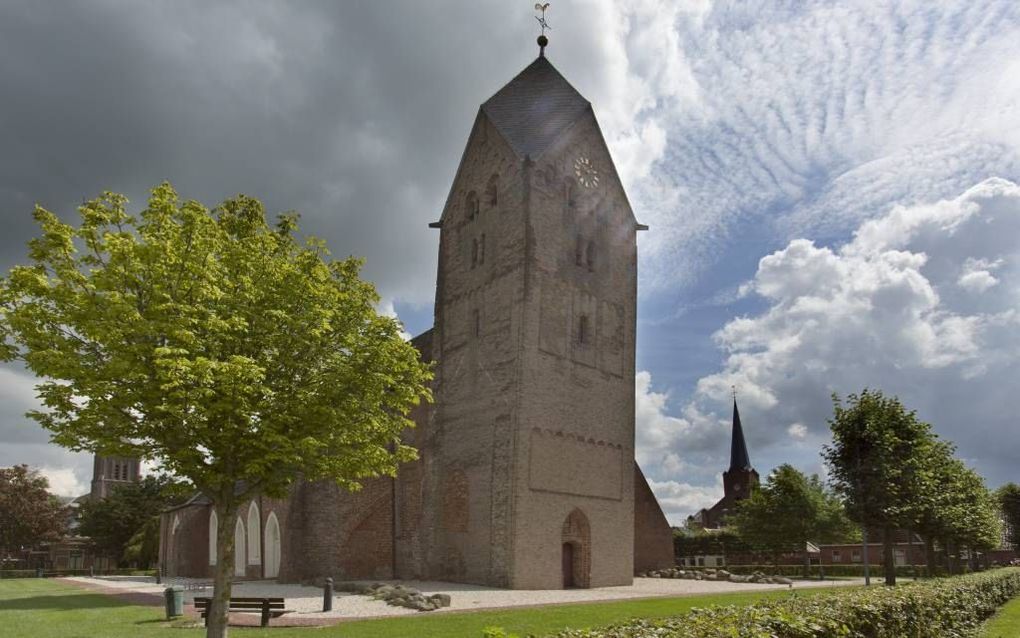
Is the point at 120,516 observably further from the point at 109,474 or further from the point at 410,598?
the point at 410,598

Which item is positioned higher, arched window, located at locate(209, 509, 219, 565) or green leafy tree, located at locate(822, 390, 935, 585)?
green leafy tree, located at locate(822, 390, 935, 585)

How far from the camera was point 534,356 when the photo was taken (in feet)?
112

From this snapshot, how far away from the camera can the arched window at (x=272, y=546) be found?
43.3 m

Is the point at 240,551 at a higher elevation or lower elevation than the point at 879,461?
lower

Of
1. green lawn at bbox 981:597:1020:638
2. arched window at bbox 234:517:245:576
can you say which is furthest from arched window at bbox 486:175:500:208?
arched window at bbox 234:517:245:576

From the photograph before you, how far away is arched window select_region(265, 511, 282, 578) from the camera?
43.3 m

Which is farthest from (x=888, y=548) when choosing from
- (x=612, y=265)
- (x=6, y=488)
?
(x=6, y=488)

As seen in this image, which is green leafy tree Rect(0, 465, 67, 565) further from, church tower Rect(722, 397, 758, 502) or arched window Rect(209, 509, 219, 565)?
church tower Rect(722, 397, 758, 502)

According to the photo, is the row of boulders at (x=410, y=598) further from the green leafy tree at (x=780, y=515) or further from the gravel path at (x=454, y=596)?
the green leafy tree at (x=780, y=515)

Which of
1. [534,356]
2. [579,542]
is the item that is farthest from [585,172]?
[579,542]

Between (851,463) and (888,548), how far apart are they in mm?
3518

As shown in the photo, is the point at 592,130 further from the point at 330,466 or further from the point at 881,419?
the point at 330,466

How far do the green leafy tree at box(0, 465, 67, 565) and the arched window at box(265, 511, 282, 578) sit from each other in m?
44.6

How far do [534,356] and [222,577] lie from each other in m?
20.2
